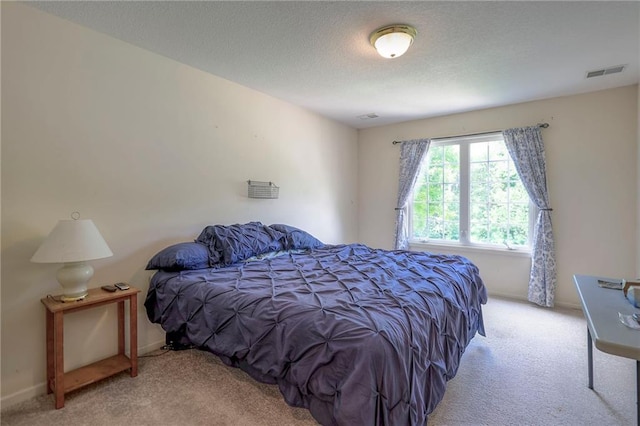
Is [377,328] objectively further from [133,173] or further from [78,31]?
[78,31]

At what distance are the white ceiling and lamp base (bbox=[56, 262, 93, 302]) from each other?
1707 millimetres

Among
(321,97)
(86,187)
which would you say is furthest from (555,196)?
(86,187)

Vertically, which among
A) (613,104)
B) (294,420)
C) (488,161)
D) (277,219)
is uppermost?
(613,104)

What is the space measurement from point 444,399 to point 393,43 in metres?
2.45

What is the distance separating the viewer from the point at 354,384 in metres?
1.24

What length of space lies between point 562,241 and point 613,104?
63.4 inches

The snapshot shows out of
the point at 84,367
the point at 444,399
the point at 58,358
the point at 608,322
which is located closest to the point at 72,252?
the point at 58,358

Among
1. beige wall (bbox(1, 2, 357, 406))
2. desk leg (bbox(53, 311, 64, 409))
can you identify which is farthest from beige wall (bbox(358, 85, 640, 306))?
desk leg (bbox(53, 311, 64, 409))

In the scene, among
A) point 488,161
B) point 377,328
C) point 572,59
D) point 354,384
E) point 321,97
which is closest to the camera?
point 354,384

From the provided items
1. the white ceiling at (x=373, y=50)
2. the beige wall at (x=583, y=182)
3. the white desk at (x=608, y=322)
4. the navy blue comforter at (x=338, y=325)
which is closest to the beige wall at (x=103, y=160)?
the white ceiling at (x=373, y=50)

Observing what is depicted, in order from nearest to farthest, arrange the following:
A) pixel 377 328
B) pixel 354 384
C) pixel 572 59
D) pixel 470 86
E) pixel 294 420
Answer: pixel 354 384 < pixel 377 328 < pixel 294 420 < pixel 572 59 < pixel 470 86

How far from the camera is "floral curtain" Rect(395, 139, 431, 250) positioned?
4609 millimetres

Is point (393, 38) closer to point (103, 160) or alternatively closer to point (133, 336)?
point (103, 160)

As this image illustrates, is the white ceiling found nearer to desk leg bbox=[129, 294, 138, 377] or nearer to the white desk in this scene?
the white desk
